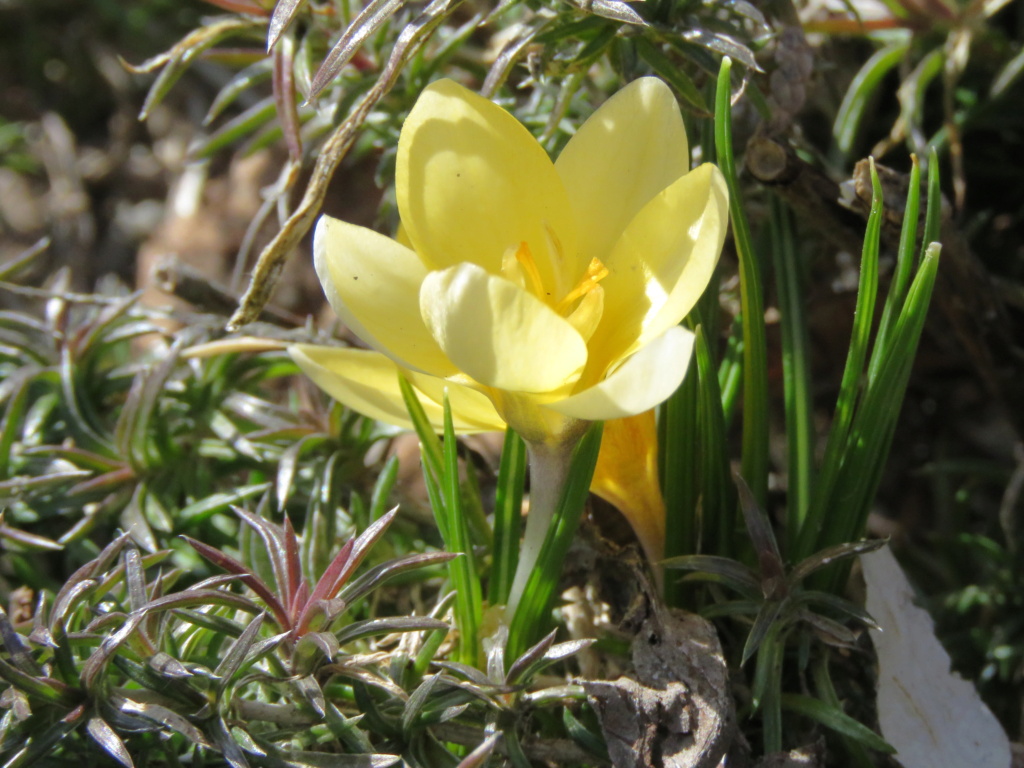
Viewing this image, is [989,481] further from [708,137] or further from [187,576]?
[187,576]

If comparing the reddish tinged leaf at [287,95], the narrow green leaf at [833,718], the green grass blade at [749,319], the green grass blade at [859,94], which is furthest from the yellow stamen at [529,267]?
the green grass blade at [859,94]

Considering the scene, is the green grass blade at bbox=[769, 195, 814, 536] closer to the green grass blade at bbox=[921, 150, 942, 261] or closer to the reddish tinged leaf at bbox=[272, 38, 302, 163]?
the green grass blade at bbox=[921, 150, 942, 261]

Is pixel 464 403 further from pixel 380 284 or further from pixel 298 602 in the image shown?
pixel 298 602

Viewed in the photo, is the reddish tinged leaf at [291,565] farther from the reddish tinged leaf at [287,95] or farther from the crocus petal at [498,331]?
the reddish tinged leaf at [287,95]

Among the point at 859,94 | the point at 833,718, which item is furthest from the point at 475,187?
the point at 859,94

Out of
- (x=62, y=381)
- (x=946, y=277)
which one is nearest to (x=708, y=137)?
(x=946, y=277)

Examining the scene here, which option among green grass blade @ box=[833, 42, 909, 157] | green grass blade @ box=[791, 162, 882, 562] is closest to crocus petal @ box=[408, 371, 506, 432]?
green grass blade @ box=[791, 162, 882, 562]
